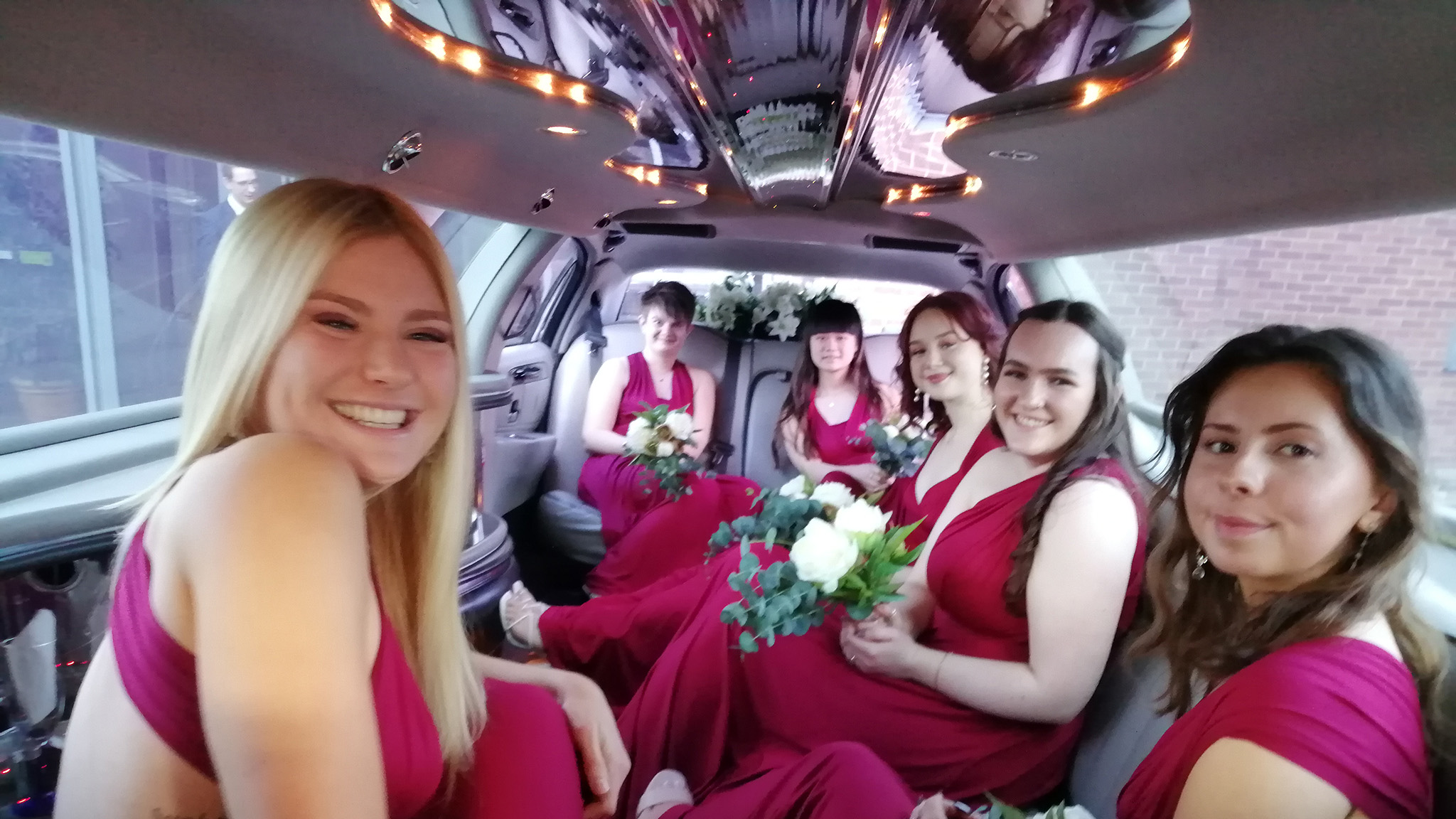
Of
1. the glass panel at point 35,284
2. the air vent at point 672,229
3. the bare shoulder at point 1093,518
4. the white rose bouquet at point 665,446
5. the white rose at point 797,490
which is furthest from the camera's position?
the air vent at point 672,229

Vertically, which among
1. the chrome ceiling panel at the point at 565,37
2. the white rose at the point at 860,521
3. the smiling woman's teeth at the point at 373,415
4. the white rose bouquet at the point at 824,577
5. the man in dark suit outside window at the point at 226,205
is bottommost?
the white rose bouquet at the point at 824,577

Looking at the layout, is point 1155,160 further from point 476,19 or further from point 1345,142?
point 476,19

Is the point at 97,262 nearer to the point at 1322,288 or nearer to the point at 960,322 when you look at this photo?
the point at 960,322

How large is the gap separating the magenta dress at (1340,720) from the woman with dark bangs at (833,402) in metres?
2.31

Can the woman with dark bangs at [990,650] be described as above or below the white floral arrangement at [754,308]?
below

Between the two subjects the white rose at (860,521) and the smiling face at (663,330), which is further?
the smiling face at (663,330)

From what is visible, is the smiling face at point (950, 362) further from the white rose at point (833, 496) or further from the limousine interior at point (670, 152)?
the white rose at point (833, 496)

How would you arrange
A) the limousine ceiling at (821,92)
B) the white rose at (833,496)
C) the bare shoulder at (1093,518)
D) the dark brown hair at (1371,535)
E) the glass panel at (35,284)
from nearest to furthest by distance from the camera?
the limousine ceiling at (821,92), the dark brown hair at (1371,535), the glass panel at (35,284), the bare shoulder at (1093,518), the white rose at (833,496)

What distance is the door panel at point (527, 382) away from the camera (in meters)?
3.34

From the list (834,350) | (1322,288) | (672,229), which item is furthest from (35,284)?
(1322,288)

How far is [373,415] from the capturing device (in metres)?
0.89

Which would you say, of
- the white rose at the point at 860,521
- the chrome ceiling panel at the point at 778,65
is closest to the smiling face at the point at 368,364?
the chrome ceiling panel at the point at 778,65

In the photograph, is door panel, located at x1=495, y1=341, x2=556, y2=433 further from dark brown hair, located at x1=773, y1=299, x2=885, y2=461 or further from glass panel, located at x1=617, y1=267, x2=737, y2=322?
Result: dark brown hair, located at x1=773, y1=299, x2=885, y2=461

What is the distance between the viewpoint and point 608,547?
3346mm
